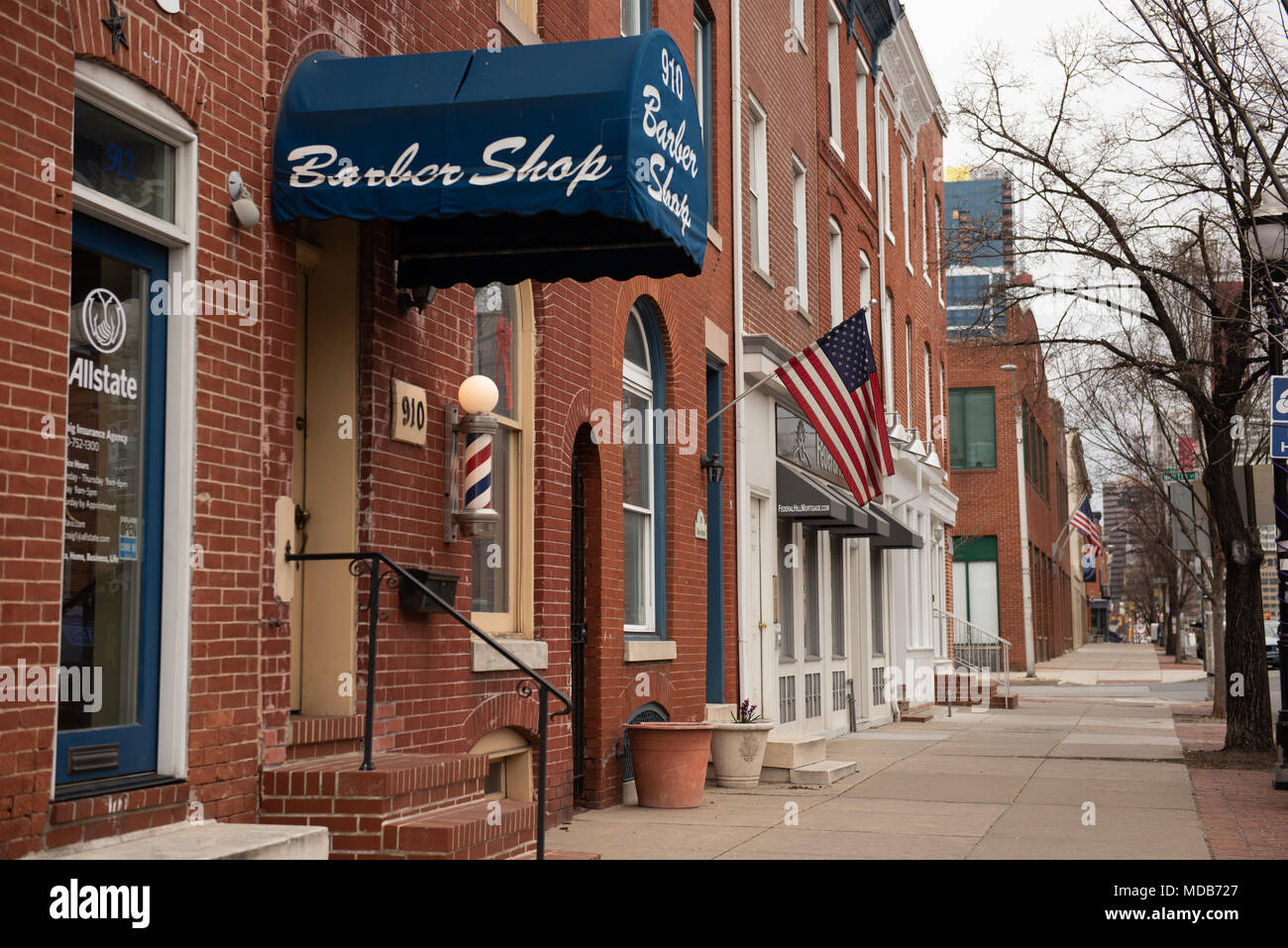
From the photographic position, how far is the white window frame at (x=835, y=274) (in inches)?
816

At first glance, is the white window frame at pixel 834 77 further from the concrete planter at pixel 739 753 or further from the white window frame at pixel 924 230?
the concrete planter at pixel 739 753

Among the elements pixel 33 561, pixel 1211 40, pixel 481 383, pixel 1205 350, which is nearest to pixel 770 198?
pixel 1211 40

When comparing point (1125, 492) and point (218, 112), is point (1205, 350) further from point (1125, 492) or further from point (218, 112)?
point (1125, 492)

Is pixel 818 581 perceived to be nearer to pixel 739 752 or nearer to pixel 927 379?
pixel 739 752

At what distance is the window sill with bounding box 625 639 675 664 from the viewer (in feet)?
38.5

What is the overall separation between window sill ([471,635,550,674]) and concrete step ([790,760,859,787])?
4101 mm

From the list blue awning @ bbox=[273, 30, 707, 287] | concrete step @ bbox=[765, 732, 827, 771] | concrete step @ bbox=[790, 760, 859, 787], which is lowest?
concrete step @ bbox=[790, 760, 859, 787]

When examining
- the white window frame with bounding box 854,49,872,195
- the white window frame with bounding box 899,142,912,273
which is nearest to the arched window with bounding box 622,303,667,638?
the white window frame with bounding box 854,49,872,195

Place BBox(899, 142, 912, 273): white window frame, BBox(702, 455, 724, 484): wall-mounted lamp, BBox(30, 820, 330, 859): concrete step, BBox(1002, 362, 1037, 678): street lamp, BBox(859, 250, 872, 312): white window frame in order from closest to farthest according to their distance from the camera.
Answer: BBox(30, 820, 330, 859): concrete step < BBox(702, 455, 724, 484): wall-mounted lamp < BBox(859, 250, 872, 312): white window frame < BBox(899, 142, 912, 273): white window frame < BBox(1002, 362, 1037, 678): street lamp

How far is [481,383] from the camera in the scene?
28.3 feet

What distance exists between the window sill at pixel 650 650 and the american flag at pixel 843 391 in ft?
9.74

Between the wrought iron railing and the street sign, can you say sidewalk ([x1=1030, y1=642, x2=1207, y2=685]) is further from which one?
the street sign

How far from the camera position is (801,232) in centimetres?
1883

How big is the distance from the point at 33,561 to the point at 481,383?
3712mm
